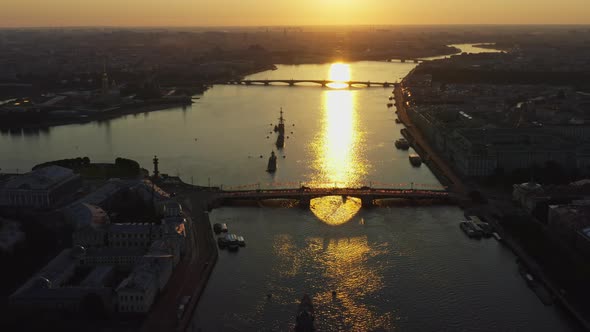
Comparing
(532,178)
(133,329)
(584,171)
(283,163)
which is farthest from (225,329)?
Answer: (584,171)

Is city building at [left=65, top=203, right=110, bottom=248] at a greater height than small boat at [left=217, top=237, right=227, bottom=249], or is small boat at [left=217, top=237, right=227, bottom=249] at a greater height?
city building at [left=65, top=203, right=110, bottom=248]

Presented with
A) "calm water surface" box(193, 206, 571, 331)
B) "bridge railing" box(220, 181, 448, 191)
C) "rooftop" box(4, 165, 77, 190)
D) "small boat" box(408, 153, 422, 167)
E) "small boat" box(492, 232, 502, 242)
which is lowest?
"calm water surface" box(193, 206, 571, 331)

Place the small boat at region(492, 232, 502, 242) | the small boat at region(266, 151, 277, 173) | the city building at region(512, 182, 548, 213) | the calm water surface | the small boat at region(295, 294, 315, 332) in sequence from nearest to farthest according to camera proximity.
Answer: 1. the small boat at region(295, 294, 315, 332)
2. the calm water surface
3. the small boat at region(492, 232, 502, 242)
4. the city building at region(512, 182, 548, 213)
5. the small boat at region(266, 151, 277, 173)

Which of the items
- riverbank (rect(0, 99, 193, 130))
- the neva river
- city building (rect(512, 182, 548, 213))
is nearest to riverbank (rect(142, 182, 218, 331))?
the neva river

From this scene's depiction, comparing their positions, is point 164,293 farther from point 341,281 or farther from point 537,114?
point 537,114

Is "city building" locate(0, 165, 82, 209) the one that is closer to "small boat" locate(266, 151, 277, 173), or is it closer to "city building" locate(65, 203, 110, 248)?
"city building" locate(65, 203, 110, 248)
